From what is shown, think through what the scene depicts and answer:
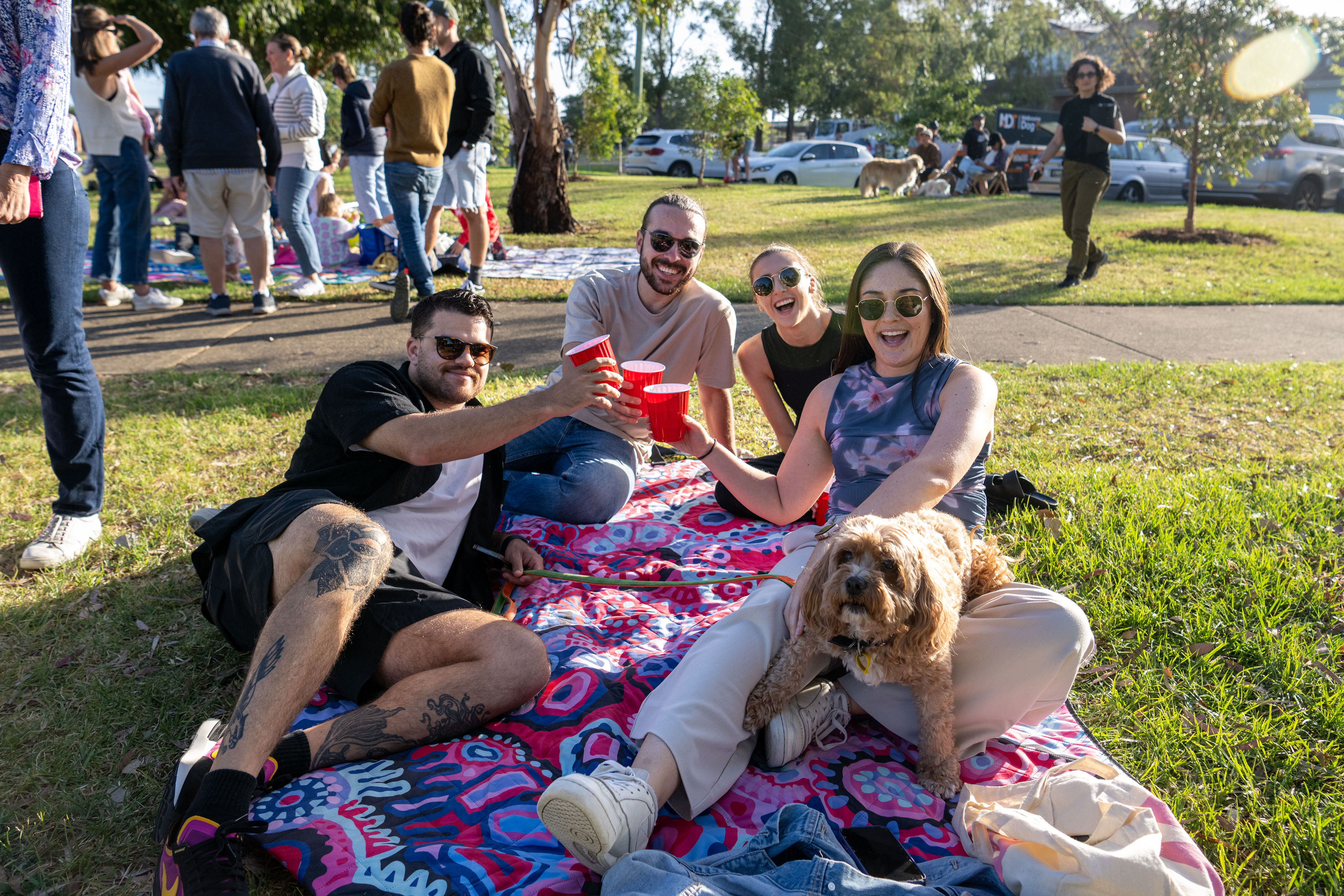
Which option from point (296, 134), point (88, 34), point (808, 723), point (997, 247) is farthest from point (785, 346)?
point (997, 247)

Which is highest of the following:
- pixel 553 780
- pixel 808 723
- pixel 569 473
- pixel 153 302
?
pixel 153 302

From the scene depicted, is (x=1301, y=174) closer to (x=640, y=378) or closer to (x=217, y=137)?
(x=217, y=137)

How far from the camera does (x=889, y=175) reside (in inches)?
921

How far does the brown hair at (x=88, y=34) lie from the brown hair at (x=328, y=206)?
3436 mm

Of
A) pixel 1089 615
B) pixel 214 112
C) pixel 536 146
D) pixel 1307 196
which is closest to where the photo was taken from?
pixel 1089 615

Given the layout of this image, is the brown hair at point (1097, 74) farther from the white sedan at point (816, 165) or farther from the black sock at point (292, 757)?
the white sedan at point (816, 165)

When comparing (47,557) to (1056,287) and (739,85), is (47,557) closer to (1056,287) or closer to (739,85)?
(1056,287)

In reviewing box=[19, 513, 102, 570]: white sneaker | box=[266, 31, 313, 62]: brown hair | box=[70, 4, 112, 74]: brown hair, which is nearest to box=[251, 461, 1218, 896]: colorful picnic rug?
box=[19, 513, 102, 570]: white sneaker

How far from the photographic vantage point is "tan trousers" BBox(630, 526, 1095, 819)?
2.37 m

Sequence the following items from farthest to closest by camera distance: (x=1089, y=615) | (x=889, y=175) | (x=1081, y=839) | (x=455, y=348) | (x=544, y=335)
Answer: (x=889, y=175)
(x=544, y=335)
(x=1089, y=615)
(x=455, y=348)
(x=1081, y=839)

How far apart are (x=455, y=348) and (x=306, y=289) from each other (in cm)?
743

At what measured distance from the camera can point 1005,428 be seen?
5.89 meters

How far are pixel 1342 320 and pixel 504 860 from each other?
36.7 feet

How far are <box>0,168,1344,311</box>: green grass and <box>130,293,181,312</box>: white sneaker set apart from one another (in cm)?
41
